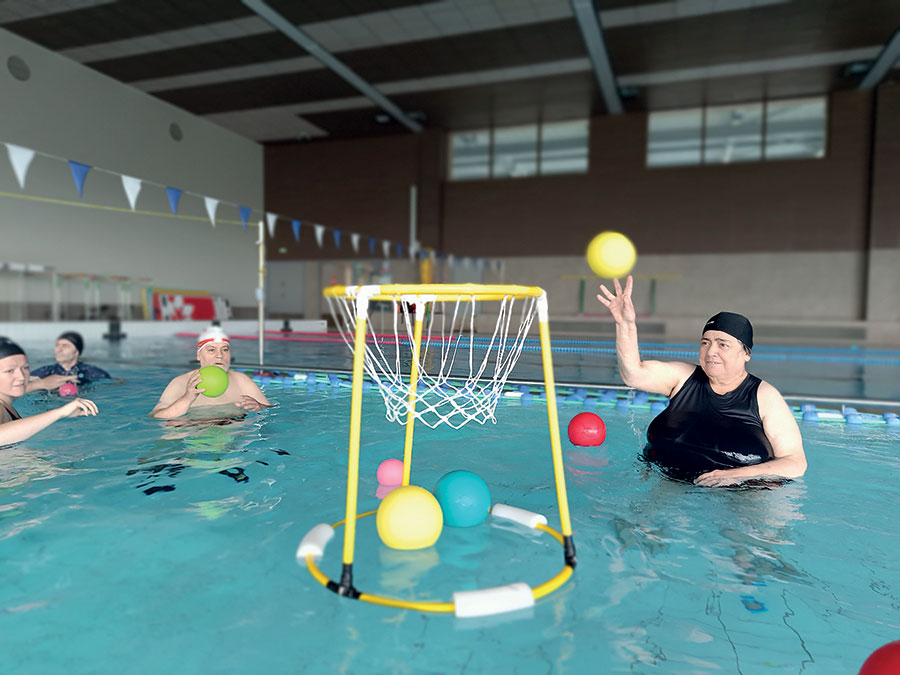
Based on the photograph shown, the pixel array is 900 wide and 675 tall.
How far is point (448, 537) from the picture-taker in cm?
256

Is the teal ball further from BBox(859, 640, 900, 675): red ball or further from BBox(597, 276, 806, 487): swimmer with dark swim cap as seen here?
BBox(859, 640, 900, 675): red ball

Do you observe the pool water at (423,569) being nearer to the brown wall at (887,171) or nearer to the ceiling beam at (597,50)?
the ceiling beam at (597,50)

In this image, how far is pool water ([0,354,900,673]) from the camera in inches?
70.4

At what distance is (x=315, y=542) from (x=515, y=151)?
1751 centimetres

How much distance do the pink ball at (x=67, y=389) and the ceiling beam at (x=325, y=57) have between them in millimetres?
8455

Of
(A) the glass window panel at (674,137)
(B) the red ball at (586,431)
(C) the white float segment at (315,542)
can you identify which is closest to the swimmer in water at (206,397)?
(C) the white float segment at (315,542)

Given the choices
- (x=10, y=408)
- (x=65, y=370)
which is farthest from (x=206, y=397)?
(x=65, y=370)

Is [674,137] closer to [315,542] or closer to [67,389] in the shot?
[67,389]

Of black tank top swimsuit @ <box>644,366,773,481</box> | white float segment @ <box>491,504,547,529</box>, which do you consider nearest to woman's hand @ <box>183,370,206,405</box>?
white float segment @ <box>491,504,547,529</box>

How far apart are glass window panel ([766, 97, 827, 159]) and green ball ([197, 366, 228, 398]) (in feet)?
54.6

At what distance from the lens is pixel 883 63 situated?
13445 millimetres

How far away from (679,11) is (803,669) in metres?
12.4

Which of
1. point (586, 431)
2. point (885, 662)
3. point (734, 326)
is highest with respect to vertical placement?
point (734, 326)

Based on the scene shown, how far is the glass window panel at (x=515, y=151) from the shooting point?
18.2 m
